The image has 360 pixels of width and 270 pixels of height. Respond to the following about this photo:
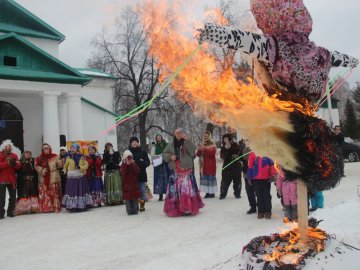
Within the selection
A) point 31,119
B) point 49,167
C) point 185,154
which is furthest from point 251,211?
point 31,119

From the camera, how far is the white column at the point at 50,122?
55.5ft

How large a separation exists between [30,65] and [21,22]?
511 centimetres

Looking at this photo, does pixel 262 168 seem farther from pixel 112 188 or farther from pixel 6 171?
pixel 6 171

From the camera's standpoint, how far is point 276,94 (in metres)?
2.72

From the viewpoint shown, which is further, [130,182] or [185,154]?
[130,182]

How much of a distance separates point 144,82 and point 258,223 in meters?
28.5

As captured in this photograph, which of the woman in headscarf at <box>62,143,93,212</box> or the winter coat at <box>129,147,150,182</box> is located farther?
the winter coat at <box>129,147,150,182</box>

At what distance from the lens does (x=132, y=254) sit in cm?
515

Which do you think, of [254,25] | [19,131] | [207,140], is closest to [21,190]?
[207,140]

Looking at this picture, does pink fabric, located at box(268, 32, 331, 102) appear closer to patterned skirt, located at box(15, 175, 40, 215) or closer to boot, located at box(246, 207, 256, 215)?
boot, located at box(246, 207, 256, 215)

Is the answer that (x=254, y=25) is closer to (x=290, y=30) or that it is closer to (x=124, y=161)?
(x=290, y=30)

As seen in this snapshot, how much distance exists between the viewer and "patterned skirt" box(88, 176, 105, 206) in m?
9.81

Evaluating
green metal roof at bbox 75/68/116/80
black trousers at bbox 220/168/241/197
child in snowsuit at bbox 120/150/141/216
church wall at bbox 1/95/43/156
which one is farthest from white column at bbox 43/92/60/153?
green metal roof at bbox 75/68/116/80

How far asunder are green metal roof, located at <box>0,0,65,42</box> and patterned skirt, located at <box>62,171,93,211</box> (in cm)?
1381
